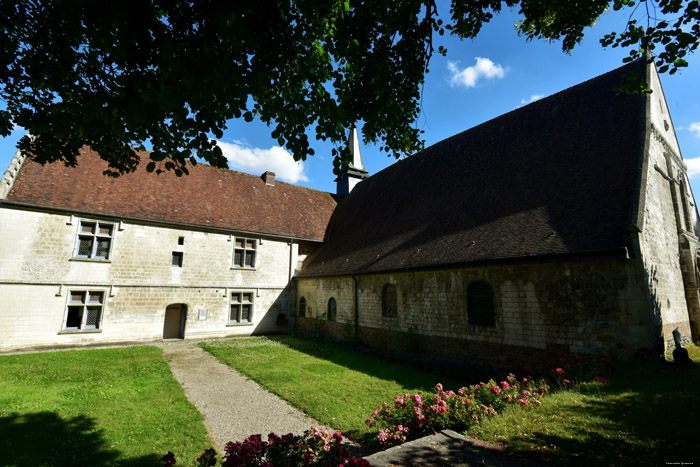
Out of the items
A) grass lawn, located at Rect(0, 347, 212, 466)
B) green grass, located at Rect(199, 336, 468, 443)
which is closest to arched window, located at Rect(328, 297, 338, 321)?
green grass, located at Rect(199, 336, 468, 443)

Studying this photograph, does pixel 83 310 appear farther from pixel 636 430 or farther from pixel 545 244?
pixel 636 430

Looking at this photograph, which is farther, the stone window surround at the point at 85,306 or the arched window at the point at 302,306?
the arched window at the point at 302,306

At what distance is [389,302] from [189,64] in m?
10.6

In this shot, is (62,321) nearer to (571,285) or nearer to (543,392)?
(543,392)

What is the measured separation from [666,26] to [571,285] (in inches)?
204

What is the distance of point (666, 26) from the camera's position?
15.9 feet

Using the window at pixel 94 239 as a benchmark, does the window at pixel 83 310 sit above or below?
below

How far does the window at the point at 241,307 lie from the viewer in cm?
1759

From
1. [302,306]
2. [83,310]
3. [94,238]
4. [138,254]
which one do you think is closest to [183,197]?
[138,254]

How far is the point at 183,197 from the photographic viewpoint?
17375 mm

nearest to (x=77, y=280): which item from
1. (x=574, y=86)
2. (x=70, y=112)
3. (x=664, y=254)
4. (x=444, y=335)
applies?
(x=70, y=112)

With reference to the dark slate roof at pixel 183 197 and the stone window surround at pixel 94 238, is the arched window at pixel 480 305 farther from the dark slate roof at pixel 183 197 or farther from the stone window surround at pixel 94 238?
the stone window surround at pixel 94 238

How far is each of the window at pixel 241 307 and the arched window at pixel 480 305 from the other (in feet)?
39.9

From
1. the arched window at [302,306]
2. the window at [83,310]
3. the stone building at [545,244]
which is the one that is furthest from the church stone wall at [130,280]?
the stone building at [545,244]
